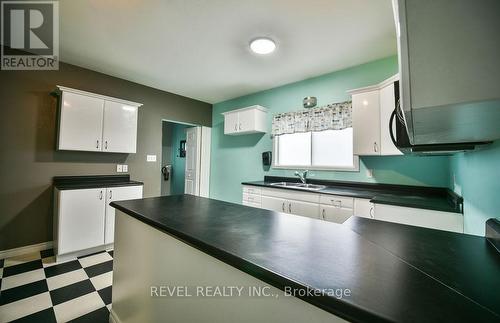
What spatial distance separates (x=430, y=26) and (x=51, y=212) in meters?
3.91

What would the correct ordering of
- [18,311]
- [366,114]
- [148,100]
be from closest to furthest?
[18,311] < [366,114] < [148,100]

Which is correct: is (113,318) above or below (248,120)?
below

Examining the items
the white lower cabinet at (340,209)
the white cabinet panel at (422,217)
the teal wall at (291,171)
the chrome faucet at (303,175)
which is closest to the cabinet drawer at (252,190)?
the white lower cabinet at (340,209)

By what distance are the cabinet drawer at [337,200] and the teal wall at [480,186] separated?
865 mm

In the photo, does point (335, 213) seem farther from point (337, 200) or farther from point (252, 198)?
point (252, 198)

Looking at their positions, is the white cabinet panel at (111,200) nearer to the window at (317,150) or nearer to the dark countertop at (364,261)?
the dark countertop at (364,261)

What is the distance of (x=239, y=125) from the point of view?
3709mm

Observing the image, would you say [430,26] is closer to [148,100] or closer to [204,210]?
[204,210]

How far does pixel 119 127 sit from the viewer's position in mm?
2982

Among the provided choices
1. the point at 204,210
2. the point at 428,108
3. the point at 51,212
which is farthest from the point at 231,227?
the point at 51,212

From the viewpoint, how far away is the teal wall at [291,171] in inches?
91.4

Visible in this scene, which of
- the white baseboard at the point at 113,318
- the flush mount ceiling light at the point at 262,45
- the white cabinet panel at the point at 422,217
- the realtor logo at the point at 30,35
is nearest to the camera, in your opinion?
the white baseboard at the point at 113,318

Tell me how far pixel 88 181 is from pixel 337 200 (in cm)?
337

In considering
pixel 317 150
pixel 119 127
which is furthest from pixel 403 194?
pixel 119 127
